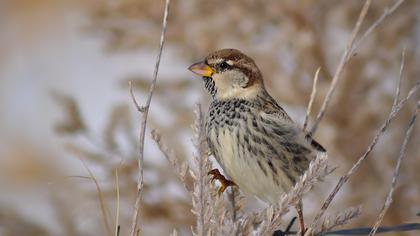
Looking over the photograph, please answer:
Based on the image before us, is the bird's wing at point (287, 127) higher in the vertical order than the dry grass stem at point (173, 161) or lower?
higher

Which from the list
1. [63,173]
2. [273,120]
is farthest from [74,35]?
[273,120]

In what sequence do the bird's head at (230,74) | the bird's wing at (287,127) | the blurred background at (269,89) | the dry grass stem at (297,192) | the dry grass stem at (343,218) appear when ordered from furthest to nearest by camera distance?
the blurred background at (269,89) → the bird's head at (230,74) → the bird's wing at (287,127) → the dry grass stem at (343,218) → the dry grass stem at (297,192)

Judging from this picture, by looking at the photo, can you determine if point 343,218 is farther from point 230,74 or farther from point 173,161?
point 230,74

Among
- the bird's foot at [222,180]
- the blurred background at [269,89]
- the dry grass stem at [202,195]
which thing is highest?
the blurred background at [269,89]

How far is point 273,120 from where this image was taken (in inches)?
113

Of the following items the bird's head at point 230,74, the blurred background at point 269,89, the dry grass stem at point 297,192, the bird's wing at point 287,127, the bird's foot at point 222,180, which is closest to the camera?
the dry grass stem at point 297,192

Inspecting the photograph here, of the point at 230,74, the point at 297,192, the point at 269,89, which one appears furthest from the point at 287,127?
the point at 269,89

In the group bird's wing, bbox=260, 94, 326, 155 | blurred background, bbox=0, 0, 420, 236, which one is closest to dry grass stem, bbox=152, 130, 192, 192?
Result: bird's wing, bbox=260, 94, 326, 155

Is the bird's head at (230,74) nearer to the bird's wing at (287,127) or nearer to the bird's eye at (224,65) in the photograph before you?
the bird's eye at (224,65)

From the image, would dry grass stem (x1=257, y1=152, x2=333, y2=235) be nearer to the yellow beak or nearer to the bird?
the bird

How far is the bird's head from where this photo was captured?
294cm

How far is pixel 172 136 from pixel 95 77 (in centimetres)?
314

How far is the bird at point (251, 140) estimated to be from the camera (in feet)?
9.19

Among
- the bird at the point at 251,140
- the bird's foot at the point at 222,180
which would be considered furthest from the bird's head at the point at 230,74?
the bird's foot at the point at 222,180
